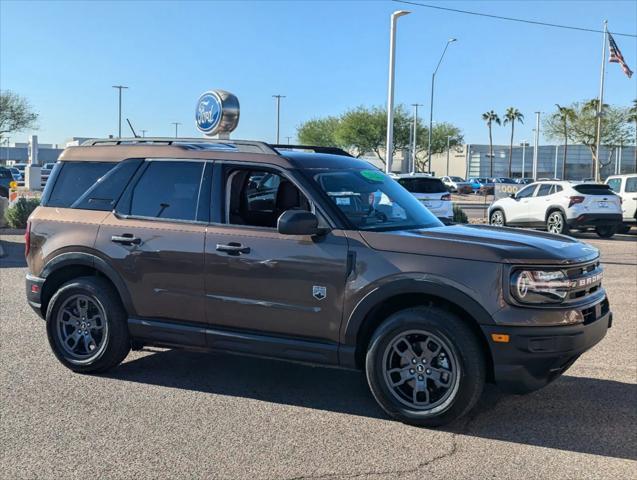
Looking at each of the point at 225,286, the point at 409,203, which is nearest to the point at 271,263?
the point at 225,286

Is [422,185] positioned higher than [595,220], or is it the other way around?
[422,185]

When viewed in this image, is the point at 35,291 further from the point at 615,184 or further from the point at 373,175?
the point at 615,184

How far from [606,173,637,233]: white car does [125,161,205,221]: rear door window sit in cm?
1792

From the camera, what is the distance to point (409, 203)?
231 inches

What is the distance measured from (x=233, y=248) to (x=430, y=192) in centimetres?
1340

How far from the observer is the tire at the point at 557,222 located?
19.9m

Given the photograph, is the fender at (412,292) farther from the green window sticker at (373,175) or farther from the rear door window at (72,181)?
the rear door window at (72,181)

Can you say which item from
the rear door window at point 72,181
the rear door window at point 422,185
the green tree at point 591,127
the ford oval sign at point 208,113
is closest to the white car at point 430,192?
the rear door window at point 422,185

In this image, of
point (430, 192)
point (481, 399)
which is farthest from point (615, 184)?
point (481, 399)

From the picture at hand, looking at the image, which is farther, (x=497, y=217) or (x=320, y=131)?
(x=320, y=131)

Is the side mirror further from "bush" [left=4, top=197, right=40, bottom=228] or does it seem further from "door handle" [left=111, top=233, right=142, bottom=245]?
"bush" [left=4, top=197, right=40, bottom=228]

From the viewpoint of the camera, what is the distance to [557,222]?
65.9 feet

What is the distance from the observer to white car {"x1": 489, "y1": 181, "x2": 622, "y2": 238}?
19.6 m

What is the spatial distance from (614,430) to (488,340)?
3.75 ft
